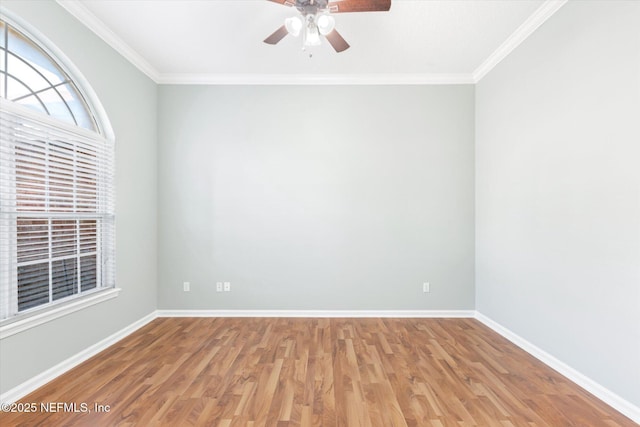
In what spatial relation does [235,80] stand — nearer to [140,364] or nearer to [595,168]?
[140,364]

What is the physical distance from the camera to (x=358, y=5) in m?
2.04

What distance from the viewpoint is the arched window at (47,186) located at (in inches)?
84.2

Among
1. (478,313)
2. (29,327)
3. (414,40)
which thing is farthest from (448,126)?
(29,327)

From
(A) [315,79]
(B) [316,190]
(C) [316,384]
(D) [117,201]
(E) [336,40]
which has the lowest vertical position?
(C) [316,384]

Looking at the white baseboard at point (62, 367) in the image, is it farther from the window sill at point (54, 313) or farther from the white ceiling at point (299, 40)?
the white ceiling at point (299, 40)

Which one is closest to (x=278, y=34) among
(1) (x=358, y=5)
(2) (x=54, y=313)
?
(1) (x=358, y=5)

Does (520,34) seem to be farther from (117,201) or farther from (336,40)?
(117,201)

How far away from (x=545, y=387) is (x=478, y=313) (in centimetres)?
156

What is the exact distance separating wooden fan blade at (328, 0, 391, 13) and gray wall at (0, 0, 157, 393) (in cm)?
224

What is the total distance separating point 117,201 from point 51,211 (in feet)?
2.50

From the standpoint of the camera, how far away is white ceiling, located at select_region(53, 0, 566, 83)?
8.55ft

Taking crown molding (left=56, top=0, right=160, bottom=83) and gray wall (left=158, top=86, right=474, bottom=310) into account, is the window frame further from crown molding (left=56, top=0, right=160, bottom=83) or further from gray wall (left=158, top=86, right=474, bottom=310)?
gray wall (left=158, top=86, right=474, bottom=310)

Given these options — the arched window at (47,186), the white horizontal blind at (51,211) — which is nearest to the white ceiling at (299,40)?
the arched window at (47,186)

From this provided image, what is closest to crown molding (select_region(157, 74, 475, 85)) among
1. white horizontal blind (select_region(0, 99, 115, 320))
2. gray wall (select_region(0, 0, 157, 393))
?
gray wall (select_region(0, 0, 157, 393))
